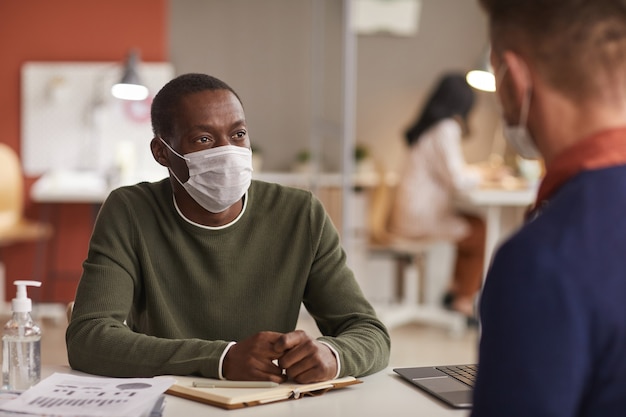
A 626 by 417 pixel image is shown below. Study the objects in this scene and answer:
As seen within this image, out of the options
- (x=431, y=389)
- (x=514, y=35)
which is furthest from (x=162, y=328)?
(x=514, y=35)

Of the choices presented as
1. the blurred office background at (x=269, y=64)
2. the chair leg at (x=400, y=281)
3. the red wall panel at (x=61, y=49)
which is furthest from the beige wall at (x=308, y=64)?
the chair leg at (x=400, y=281)

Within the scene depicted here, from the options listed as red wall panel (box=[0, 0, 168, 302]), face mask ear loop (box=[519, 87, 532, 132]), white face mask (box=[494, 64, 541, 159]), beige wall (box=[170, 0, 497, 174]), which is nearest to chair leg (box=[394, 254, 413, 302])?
beige wall (box=[170, 0, 497, 174])

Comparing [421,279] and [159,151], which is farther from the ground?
[159,151]

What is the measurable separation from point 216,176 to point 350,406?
650mm

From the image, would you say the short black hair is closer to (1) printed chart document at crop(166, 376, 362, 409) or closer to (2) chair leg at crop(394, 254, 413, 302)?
(1) printed chart document at crop(166, 376, 362, 409)

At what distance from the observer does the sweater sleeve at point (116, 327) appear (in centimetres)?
146

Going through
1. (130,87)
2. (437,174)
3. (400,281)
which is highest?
(130,87)

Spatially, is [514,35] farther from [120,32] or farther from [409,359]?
[120,32]

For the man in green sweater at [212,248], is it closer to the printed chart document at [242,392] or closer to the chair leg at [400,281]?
the printed chart document at [242,392]

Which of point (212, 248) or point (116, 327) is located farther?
point (212, 248)

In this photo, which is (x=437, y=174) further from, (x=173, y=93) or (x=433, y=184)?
(x=173, y=93)

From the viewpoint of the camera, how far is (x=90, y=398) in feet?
4.08

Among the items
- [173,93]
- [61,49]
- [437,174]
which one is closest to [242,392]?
[173,93]

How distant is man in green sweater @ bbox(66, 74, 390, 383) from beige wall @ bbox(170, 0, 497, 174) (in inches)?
135
